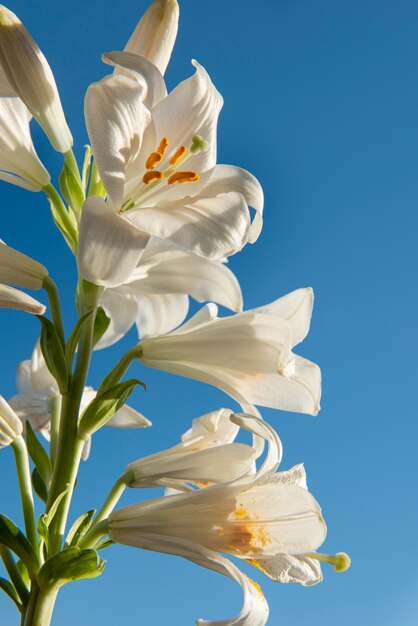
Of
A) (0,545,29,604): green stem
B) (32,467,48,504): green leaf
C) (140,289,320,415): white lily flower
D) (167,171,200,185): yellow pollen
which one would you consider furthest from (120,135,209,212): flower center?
(0,545,29,604): green stem

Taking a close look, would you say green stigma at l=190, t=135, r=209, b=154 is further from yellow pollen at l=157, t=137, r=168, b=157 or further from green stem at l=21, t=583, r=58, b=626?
green stem at l=21, t=583, r=58, b=626

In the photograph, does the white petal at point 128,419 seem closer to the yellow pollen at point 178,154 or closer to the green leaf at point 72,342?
the green leaf at point 72,342

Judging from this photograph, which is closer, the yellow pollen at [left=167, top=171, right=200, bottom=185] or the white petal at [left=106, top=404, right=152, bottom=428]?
the yellow pollen at [left=167, top=171, right=200, bottom=185]

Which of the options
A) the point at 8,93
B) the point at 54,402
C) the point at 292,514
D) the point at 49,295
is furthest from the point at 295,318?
the point at 8,93

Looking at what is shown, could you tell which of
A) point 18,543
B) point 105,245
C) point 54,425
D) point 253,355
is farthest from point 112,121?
point 18,543

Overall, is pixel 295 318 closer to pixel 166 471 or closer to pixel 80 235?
pixel 166 471

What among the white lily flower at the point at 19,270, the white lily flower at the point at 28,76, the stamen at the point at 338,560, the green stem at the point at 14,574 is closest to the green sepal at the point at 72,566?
the green stem at the point at 14,574
